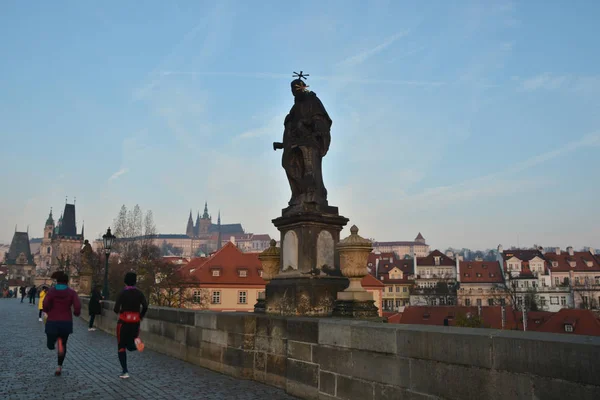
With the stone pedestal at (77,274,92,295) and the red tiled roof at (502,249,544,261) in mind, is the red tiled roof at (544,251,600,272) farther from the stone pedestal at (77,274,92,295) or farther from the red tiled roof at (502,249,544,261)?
the stone pedestal at (77,274,92,295)

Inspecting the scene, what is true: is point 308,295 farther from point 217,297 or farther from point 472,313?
point 472,313

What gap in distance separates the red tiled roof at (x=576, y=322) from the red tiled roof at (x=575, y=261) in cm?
4669

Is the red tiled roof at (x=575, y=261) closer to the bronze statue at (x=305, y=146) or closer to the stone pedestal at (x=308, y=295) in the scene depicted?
the bronze statue at (x=305, y=146)

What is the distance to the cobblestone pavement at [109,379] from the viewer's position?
20.6 feet

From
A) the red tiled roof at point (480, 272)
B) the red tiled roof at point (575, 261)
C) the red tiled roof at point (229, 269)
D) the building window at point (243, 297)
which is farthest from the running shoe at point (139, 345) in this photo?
the red tiled roof at point (575, 261)

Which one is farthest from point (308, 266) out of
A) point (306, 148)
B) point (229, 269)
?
point (229, 269)

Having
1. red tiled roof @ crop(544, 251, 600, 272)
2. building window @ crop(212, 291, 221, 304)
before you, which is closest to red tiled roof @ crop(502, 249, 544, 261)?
red tiled roof @ crop(544, 251, 600, 272)

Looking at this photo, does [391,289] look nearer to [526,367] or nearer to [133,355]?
[133,355]

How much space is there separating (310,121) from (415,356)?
5.00 m

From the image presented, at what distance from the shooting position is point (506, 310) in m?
55.1

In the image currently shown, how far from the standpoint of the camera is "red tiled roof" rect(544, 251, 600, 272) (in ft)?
279

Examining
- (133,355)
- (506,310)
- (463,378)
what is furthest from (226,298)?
(463,378)

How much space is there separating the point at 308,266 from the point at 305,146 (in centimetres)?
202

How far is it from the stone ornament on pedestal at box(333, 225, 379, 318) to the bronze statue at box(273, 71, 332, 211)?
139 centimetres
